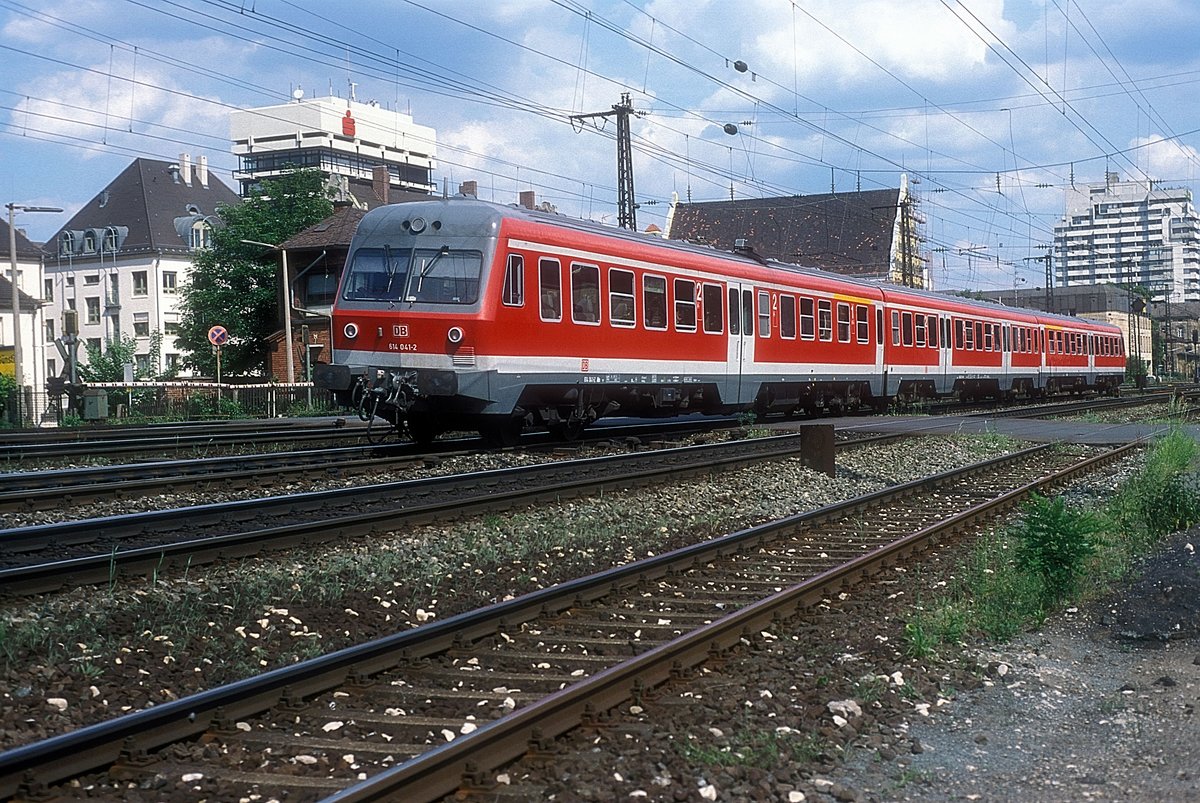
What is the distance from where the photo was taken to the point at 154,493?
504 inches

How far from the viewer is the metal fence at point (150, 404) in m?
32.2

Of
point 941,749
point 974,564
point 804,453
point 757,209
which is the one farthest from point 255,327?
point 941,749

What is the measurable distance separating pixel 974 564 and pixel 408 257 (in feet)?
29.5


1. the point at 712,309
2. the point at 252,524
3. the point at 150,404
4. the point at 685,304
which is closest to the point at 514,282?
the point at 685,304

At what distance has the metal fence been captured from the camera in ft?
106

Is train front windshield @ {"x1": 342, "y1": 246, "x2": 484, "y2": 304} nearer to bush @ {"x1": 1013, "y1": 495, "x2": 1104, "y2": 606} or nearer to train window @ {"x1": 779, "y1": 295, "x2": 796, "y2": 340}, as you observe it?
bush @ {"x1": 1013, "y1": 495, "x2": 1104, "y2": 606}

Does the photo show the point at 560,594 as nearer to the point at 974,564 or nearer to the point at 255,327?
the point at 974,564

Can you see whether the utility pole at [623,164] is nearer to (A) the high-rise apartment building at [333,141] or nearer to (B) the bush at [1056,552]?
(B) the bush at [1056,552]

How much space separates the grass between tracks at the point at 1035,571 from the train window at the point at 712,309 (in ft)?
32.1

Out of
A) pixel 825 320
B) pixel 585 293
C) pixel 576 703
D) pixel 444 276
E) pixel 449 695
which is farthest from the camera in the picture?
pixel 825 320

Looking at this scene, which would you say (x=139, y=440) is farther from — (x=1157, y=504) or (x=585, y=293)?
(x=1157, y=504)

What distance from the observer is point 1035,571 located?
8.60 meters

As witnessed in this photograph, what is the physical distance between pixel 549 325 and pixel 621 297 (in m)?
1.97

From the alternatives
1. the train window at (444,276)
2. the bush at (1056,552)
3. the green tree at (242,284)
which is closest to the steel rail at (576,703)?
the bush at (1056,552)
